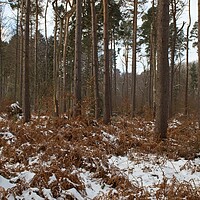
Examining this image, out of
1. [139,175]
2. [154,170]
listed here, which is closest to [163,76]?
[154,170]

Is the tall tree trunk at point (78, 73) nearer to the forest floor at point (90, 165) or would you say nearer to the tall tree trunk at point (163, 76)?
the forest floor at point (90, 165)

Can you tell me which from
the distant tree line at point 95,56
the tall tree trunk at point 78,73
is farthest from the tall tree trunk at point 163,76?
the tall tree trunk at point 78,73

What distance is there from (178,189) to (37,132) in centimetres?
462

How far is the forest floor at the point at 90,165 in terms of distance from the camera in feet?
13.4

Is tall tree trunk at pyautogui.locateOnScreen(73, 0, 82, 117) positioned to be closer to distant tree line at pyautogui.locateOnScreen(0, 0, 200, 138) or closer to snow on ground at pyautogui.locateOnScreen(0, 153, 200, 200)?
distant tree line at pyautogui.locateOnScreen(0, 0, 200, 138)

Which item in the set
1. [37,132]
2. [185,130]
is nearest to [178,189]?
[37,132]

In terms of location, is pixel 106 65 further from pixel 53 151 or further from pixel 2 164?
pixel 2 164

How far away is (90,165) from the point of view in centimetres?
545

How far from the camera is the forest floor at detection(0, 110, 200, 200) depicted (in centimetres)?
409

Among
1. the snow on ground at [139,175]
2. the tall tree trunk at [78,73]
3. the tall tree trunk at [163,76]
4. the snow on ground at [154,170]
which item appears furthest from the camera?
the tall tree trunk at [78,73]

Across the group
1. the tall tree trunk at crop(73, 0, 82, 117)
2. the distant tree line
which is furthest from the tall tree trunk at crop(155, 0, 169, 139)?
the tall tree trunk at crop(73, 0, 82, 117)

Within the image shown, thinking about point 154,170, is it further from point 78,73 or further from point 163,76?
point 78,73

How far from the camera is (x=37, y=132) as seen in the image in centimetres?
762

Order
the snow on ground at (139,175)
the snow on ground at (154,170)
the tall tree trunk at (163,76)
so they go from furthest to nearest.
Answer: the tall tree trunk at (163,76), the snow on ground at (154,170), the snow on ground at (139,175)
